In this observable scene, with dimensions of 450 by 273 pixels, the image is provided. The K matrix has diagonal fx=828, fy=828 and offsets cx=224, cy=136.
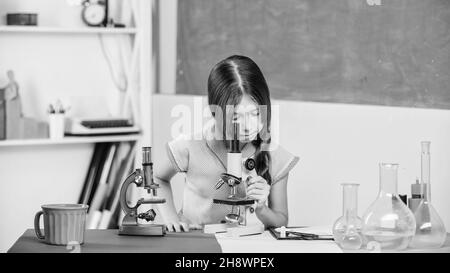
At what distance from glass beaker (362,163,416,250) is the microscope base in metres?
0.62

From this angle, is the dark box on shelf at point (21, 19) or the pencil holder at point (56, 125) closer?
the dark box on shelf at point (21, 19)

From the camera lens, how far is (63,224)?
92.0 inches

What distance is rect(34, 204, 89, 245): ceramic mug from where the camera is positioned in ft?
7.63

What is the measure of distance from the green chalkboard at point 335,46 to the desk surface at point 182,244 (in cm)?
95

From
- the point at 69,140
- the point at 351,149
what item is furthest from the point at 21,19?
the point at 351,149

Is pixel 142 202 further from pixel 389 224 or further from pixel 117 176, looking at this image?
pixel 117 176

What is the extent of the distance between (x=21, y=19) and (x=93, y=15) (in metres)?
0.43

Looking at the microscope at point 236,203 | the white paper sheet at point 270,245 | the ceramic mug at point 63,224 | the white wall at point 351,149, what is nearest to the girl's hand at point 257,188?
the microscope at point 236,203

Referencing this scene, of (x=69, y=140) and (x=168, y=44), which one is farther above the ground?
(x=168, y=44)

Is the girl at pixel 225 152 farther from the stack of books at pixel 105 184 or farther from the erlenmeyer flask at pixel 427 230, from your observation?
the stack of books at pixel 105 184

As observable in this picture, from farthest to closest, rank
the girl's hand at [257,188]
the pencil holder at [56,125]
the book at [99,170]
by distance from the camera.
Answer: the book at [99,170] → the pencil holder at [56,125] → the girl's hand at [257,188]

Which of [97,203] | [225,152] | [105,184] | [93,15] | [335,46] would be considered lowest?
[97,203]

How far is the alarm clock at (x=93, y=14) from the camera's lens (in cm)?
463
